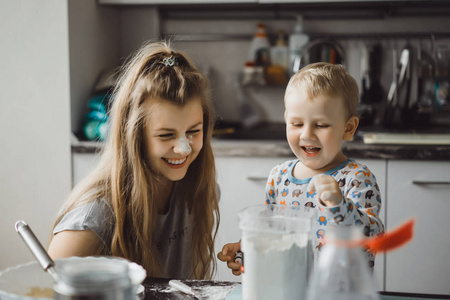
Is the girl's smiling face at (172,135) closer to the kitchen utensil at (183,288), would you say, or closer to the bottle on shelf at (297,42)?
the kitchen utensil at (183,288)

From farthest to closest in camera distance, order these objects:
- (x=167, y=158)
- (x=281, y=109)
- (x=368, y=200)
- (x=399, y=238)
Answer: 1. (x=281, y=109)
2. (x=167, y=158)
3. (x=368, y=200)
4. (x=399, y=238)

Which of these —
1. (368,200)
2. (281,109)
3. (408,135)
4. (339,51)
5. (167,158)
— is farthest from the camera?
(281,109)

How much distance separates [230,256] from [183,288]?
14 centimetres

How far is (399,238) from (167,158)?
2.26ft

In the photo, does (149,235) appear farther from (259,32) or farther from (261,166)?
(259,32)

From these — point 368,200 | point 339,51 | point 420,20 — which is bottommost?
point 368,200

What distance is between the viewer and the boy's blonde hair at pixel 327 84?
113 cm

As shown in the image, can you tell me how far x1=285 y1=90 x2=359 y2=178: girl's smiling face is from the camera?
44.4 inches

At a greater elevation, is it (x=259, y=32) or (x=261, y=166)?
(x=259, y=32)

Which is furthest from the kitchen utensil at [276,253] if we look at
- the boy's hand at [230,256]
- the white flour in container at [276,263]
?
the boy's hand at [230,256]

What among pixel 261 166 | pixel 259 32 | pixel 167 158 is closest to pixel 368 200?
pixel 167 158

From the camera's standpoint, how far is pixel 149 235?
1.24 meters

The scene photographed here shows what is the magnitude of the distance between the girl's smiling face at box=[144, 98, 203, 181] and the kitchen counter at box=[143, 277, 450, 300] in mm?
318

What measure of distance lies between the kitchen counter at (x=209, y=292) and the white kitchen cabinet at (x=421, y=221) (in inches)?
44.2
